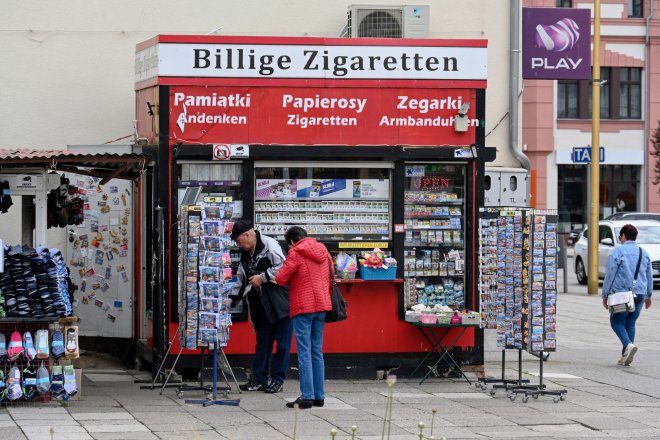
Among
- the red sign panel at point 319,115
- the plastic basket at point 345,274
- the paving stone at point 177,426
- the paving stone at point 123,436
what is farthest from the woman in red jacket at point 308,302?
the red sign panel at point 319,115

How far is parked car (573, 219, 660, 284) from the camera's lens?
28.4 m

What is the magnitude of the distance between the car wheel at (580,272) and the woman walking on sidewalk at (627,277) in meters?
15.2

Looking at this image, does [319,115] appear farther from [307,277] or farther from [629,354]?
[629,354]

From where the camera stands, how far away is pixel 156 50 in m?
13.0

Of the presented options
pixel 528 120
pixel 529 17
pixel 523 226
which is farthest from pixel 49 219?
pixel 528 120

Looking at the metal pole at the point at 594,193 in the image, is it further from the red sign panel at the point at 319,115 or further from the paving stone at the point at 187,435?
the paving stone at the point at 187,435

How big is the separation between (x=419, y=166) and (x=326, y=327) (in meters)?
2.01

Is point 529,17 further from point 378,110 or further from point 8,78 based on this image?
point 8,78

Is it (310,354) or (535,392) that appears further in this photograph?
(535,392)

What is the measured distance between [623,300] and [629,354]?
0.64 m

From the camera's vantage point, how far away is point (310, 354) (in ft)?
36.9

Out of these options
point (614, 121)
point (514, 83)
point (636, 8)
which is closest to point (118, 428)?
point (514, 83)

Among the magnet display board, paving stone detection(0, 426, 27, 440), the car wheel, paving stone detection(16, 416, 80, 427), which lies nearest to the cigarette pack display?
the magnet display board

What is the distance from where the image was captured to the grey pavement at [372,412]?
390 inches
